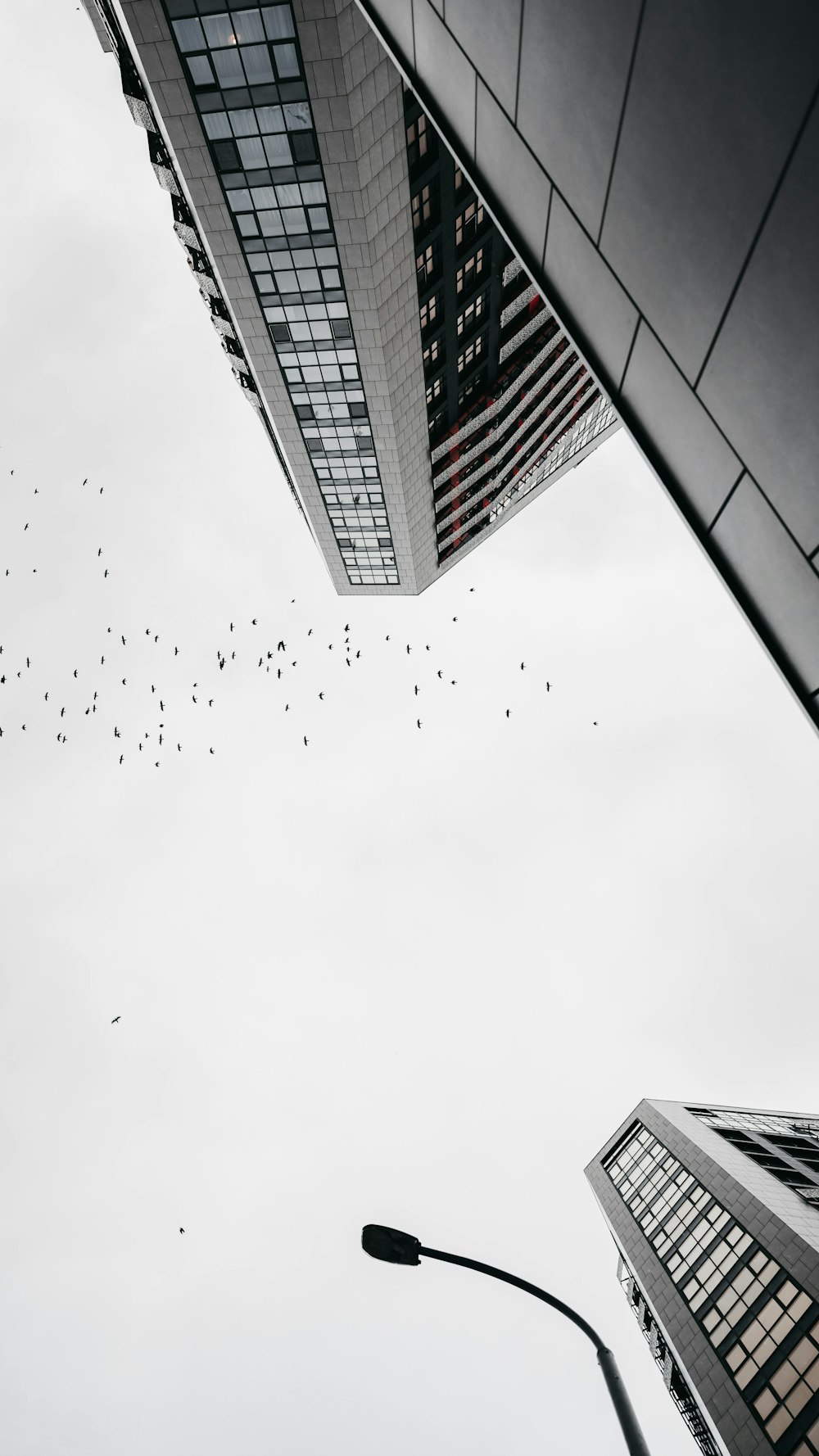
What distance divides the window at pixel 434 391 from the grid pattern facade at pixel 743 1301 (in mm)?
52793

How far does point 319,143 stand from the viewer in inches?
987

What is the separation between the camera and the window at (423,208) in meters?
29.6

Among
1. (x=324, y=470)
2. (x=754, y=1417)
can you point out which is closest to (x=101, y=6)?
(x=324, y=470)

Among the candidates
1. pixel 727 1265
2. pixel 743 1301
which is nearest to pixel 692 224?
pixel 743 1301

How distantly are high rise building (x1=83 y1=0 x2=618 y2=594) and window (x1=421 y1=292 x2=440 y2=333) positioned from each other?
0.30 ft

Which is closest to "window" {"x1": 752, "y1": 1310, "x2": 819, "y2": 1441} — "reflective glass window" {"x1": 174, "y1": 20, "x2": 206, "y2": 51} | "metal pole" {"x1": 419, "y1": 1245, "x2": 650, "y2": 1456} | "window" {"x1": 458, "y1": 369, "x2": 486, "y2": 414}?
"metal pole" {"x1": 419, "y1": 1245, "x2": 650, "y2": 1456}

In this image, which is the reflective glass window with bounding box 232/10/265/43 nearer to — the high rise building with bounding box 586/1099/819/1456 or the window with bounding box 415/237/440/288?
the window with bounding box 415/237/440/288

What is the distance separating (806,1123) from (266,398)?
81166 millimetres

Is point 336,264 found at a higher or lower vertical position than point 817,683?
higher

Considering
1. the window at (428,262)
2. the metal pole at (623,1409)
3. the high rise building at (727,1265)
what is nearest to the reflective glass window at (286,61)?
the window at (428,262)

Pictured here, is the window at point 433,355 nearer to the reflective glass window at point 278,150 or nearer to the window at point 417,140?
the window at point 417,140

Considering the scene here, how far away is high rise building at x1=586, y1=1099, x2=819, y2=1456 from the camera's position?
3053cm

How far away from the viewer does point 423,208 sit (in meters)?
30.3

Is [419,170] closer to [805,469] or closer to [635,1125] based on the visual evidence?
[805,469]
